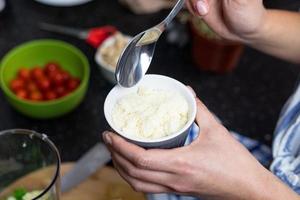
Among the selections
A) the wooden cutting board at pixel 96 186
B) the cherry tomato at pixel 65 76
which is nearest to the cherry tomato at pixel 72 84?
the cherry tomato at pixel 65 76

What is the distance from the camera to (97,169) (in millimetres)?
770

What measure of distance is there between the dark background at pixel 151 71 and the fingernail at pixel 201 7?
30 centimetres

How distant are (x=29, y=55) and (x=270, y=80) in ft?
1.72

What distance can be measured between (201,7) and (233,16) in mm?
53

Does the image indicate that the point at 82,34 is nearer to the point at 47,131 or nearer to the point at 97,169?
the point at 47,131

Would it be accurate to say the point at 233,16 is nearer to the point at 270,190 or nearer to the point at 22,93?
the point at 270,190

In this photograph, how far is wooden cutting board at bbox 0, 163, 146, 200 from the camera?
0.75 meters

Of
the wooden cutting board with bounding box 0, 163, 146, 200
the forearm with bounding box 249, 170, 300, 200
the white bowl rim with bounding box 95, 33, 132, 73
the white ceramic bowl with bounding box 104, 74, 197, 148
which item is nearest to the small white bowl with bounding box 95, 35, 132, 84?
the white bowl rim with bounding box 95, 33, 132, 73

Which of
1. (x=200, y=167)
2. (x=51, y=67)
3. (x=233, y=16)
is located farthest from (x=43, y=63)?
(x=200, y=167)

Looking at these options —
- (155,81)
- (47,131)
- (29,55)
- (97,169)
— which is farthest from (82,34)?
(155,81)

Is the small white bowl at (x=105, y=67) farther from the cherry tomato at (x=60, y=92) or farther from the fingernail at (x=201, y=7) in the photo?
the fingernail at (x=201, y=7)

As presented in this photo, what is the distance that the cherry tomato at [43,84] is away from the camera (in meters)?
0.95

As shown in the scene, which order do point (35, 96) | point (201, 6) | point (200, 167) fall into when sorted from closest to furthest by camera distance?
1. point (200, 167)
2. point (201, 6)
3. point (35, 96)

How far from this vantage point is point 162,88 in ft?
1.99
